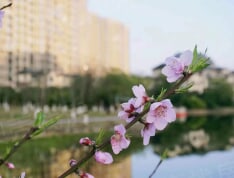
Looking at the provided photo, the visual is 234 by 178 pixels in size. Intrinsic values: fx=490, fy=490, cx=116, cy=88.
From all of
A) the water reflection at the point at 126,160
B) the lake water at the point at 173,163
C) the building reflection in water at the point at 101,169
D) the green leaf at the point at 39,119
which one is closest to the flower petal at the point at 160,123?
the green leaf at the point at 39,119

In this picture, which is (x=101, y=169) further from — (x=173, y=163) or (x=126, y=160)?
(x=126, y=160)

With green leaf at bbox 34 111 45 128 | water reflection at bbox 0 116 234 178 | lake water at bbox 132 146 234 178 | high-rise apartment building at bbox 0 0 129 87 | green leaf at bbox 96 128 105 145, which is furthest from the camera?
high-rise apartment building at bbox 0 0 129 87

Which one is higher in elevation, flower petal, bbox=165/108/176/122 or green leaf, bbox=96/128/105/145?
flower petal, bbox=165/108/176/122

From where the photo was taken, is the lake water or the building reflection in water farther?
the building reflection in water

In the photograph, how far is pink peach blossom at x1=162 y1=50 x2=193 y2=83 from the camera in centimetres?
100

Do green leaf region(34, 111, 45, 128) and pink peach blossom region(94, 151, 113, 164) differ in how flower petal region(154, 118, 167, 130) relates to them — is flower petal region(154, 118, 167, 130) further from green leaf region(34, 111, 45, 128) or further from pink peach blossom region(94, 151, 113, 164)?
green leaf region(34, 111, 45, 128)

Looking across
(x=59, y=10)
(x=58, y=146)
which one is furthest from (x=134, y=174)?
(x=59, y=10)

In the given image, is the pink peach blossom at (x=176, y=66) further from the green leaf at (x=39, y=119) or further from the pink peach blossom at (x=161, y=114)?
the green leaf at (x=39, y=119)

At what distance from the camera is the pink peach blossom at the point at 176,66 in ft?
3.27

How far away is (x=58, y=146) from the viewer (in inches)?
567

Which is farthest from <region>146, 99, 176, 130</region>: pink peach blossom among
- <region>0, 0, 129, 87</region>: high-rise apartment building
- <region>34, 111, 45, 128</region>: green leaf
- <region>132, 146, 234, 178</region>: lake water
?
<region>0, 0, 129, 87</region>: high-rise apartment building

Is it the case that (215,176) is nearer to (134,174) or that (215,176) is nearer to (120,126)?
(120,126)

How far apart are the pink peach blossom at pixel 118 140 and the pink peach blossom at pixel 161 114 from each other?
0.06m

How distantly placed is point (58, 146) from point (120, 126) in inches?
537
